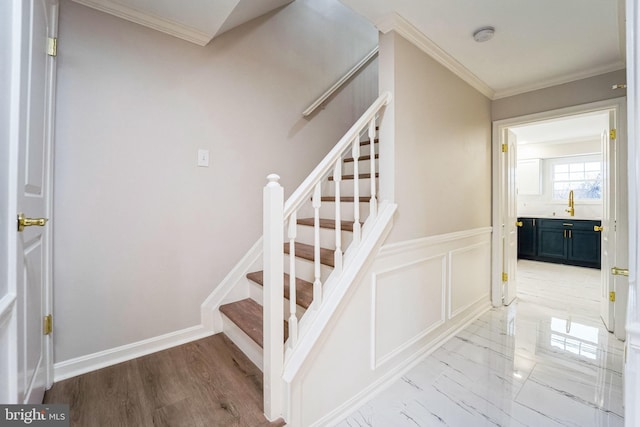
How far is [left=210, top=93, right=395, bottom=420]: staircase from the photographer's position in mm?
A: 1229

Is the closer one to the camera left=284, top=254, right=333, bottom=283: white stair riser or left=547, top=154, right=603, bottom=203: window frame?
left=284, top=254, right=333, bottom=283: white stair riser

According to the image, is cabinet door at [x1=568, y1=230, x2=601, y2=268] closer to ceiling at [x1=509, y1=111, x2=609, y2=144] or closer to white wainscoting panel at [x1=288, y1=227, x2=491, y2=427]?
ceiling at [x1=509, y1=111, x2=609, y2=144]

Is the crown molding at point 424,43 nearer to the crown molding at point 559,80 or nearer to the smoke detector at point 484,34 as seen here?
the smoke detector at point 484,34

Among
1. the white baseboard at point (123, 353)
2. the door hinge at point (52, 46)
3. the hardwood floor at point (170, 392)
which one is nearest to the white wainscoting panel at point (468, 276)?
the hardwood floor at point (170, 392)

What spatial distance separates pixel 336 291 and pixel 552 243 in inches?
220

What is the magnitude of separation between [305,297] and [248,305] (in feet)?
2.29

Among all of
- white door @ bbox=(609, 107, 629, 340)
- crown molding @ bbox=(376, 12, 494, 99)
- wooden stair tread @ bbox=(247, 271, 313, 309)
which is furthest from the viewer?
white door @ bbox=(609, 107, 629, 340)

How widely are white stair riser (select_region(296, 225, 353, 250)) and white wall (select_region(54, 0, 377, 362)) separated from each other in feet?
1.26

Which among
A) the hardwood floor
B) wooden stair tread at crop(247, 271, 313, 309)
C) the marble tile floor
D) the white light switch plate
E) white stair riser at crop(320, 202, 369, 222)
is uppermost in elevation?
the white light switch plate

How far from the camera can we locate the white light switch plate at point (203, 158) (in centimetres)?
196

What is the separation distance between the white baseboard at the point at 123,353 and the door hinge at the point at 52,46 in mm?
1677

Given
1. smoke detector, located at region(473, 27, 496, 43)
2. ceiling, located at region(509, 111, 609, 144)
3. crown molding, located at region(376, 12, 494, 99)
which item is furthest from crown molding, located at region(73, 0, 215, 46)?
ceiling, located at region(509, 111, 609, 144)

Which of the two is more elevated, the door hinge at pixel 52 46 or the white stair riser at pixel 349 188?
the door hinge at pixel 52 46

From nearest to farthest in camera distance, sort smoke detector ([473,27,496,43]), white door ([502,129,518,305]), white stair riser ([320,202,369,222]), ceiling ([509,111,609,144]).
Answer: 1. smoke detector ([473,27,496,43])
2. white stair riser ([320,202,369,222])
3. white door ([502,129,518,305])
4. ceiling ([509,111,609,144])
